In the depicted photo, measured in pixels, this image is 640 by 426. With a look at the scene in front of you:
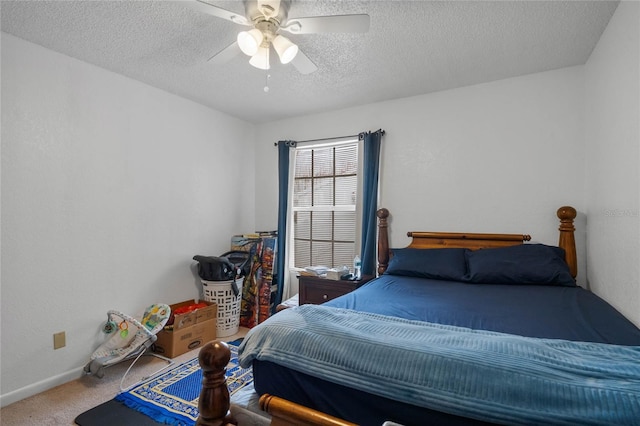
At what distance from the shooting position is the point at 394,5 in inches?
68.2

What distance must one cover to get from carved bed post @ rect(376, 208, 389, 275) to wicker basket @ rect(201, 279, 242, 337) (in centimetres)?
153

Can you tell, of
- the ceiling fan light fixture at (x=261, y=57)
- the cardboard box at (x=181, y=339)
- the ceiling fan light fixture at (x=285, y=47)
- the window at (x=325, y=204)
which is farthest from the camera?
the window at (x=325, y=204)

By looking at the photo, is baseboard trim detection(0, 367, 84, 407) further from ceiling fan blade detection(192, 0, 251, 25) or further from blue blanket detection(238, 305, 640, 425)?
ceiling fan blade detection(192, 0, 251, 25)

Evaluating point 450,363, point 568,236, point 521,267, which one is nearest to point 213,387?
point 450,363

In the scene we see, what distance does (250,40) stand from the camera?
1626mm

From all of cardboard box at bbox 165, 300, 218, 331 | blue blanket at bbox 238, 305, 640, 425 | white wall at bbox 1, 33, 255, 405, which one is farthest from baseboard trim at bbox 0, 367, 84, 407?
blue blanket at bbox 238, 305, 640, 425

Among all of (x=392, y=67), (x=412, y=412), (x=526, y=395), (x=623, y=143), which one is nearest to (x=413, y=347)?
(x=412, y=412)

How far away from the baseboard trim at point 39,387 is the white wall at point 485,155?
2.88 metres

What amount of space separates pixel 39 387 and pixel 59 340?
1.00ft

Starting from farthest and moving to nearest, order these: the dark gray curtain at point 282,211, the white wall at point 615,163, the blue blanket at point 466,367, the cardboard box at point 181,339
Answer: the dark gray curtain at point 282,211 → the cardboard box at point 181,339 → the white wall at point 615,163 → the blue blanket at point 466,367

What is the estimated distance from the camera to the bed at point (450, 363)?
79 cm

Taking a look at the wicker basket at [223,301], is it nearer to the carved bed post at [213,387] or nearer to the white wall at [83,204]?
the white wall at [83,204]

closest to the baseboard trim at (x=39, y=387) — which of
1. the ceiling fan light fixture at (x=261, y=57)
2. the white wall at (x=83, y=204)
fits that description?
the white wall at (x=83, y=204)

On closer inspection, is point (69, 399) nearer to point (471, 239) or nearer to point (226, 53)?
point (226, 53)
